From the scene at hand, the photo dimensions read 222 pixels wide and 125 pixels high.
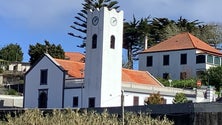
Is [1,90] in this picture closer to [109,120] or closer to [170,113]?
[170,113]

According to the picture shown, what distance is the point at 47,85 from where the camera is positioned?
4906cm

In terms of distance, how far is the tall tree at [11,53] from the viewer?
84.9 m

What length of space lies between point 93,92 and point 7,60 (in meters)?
40.9

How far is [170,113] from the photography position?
24422 millimetres

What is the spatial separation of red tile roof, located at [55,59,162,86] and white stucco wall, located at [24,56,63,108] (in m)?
0.91

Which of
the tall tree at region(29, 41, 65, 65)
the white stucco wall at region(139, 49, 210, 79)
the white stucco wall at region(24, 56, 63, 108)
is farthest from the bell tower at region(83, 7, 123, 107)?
the tall tree at region(29, 41, 65, 65)

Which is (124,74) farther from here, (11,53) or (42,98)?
(11,53)

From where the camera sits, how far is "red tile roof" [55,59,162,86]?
161 feet

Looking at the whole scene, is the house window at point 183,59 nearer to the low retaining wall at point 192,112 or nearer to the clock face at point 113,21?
the clock face at point 113,21

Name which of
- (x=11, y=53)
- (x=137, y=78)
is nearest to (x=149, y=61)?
(x=137, y=78)

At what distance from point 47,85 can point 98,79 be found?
6.14 m

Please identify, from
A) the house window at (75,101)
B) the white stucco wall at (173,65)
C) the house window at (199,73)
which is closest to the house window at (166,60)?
the white stucco wall at (173,65)

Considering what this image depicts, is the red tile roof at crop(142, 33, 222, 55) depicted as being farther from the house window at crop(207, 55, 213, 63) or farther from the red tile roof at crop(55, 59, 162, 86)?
the red tile roof at crop(55, 59, 162, 86)

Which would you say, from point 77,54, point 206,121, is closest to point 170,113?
point 206,121
